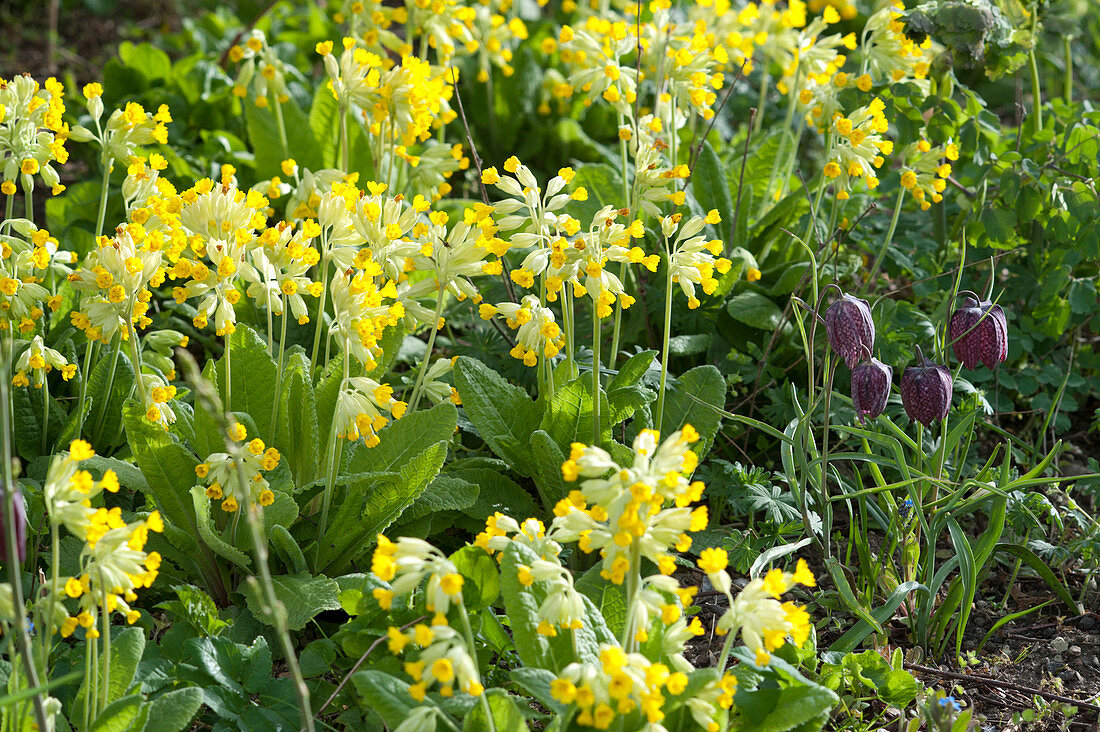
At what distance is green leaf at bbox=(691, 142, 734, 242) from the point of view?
328 cm

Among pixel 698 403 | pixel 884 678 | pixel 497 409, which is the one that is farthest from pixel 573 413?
pixel 884 678

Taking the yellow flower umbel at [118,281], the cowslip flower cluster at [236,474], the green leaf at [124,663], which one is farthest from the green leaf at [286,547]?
the yellow flower umbel at [118,281]

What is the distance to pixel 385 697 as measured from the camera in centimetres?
168

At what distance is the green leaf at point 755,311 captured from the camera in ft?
9.53

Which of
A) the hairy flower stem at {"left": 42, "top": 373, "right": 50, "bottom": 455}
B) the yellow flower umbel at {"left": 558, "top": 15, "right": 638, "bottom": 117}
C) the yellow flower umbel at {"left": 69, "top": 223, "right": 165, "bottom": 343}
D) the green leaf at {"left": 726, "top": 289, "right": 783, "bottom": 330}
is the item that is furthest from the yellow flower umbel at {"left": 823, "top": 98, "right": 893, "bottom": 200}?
the hairy flower stem at {"left": 42, "top": 373, "right": 50, "bottom": 455}

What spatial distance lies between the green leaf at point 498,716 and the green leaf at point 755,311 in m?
1.51

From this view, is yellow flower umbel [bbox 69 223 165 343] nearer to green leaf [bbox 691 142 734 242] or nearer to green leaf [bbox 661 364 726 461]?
green leaf [bbox 661 364 726 461]

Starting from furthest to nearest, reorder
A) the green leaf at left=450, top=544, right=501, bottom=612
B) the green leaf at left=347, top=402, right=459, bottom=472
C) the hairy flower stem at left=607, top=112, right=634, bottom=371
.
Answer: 1. the hairy flower stem at left=607, top=112, right=634, bottom=371
2. the green leaf at left=347, top=402, right=459, bottom=472
3. the green leaf at left=450, top=544, right=501, bottom=612

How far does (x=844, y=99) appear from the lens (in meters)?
2.94

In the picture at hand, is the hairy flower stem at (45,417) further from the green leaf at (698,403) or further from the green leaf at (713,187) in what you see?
the green leaf at (713,187)

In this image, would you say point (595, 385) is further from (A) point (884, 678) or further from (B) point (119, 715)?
(B) point (119, 715)

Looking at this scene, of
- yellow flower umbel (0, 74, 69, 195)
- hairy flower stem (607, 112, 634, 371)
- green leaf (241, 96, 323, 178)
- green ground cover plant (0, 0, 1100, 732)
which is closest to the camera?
green ground cover plant (0, 0, 1100, 732)

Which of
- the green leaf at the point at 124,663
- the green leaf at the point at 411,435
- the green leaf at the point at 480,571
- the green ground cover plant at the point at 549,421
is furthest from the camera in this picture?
the green leaf at the point at 411,435

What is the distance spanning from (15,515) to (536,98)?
10.7 feet
